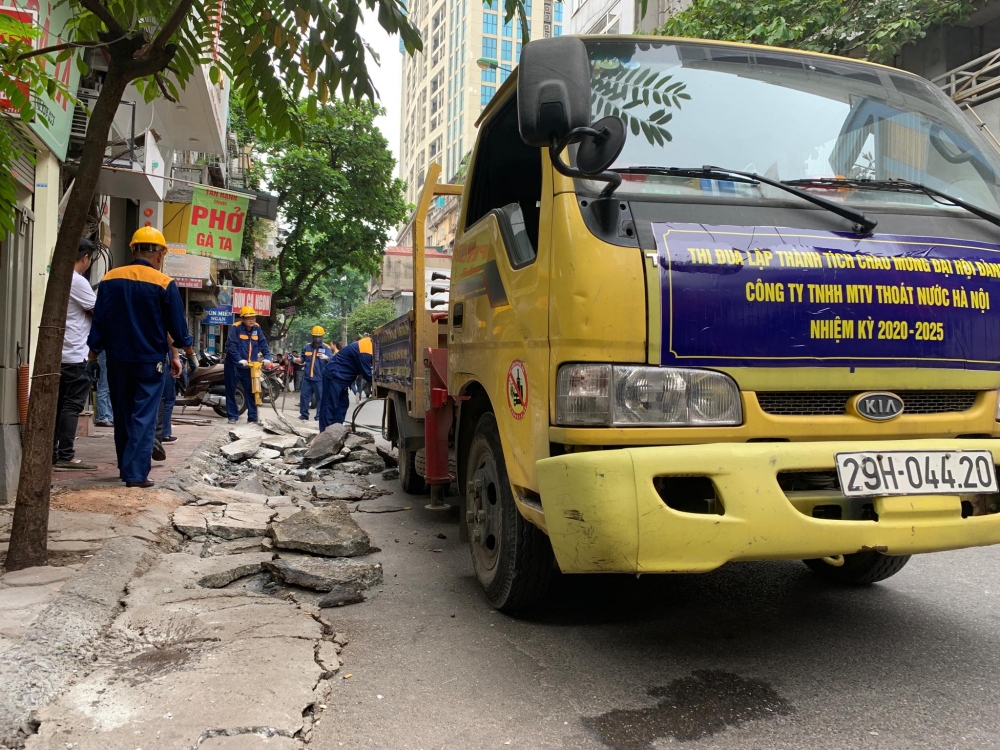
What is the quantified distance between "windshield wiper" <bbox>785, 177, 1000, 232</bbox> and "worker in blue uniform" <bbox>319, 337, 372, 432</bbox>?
25.4ft

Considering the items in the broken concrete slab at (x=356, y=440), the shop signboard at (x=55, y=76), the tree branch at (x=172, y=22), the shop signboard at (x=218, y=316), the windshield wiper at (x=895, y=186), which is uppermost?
the shop signboard at (x=55, y=76)

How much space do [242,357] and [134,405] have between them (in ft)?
21.2

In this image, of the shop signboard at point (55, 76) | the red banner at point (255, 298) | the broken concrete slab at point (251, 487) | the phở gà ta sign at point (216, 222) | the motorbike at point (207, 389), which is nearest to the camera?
the shop signboard at point (55, 76)

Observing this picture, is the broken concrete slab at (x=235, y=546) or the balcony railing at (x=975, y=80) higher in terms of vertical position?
the balcony railing at (x=975, y=80)

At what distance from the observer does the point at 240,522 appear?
497cm

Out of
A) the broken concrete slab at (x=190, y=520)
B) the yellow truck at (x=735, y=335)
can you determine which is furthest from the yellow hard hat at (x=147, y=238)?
the yellow truck at (x=735, y=335)

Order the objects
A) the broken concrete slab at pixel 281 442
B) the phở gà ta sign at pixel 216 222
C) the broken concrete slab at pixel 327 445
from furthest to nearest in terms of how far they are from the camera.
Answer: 1. the phở gà ta sign at pixel 216 222
2. the broken concrete slab at pixel 281 442
3. the broken concrete slab at pixel 327 445

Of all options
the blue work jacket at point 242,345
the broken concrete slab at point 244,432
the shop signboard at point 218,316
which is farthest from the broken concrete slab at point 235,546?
the shop signboard at point 218,316

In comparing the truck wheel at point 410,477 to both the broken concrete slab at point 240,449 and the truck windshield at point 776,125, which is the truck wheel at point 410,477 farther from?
the truck windshield at point 776,125

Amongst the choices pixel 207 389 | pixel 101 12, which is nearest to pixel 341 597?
pixel 101 12

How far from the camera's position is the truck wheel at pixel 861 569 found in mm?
3477

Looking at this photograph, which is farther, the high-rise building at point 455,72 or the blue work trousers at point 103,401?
the high-rise building at point 455,72

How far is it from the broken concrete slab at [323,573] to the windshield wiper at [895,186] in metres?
2.62

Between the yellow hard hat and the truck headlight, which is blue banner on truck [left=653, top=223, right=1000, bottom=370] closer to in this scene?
the truck headlight
